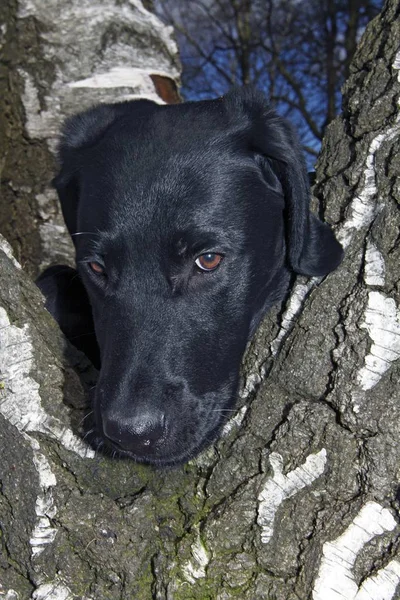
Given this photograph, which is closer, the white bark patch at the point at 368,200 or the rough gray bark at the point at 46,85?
the white bark patch at the point at 368,200

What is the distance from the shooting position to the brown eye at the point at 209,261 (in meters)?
2.27

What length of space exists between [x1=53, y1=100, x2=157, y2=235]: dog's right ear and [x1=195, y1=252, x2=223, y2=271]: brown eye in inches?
28.8

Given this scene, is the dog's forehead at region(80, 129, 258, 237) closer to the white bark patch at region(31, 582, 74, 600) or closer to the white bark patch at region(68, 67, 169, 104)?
the white bark patch at region(31, 582, 74, 600)

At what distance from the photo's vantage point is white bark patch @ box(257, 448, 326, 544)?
1883 mm

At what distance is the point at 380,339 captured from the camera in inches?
73.6

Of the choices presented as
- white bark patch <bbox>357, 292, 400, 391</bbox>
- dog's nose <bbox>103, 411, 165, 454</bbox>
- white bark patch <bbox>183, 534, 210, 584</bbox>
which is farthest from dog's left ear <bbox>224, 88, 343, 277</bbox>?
white bark patch <bbox>183, 534, 210, 584</bbox>

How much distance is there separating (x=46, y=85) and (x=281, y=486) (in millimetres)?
2533

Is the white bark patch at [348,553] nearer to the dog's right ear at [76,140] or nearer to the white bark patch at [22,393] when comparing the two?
the white bark patch at [22,393]

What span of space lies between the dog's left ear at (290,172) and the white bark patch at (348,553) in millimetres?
670

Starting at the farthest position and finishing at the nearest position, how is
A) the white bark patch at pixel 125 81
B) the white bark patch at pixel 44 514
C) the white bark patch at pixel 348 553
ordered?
the white bark patch at pixel 125 81
the white bark patch at pixel 44 514
the white bark patch at pixel 348 553

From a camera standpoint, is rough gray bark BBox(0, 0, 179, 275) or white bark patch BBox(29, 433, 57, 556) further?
rough gray bark BBox(0, 0, 179, 275)

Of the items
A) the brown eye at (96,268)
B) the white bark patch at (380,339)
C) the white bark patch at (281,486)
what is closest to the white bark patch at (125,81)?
the brown eye at (96,268)

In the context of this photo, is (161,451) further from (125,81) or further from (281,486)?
(125,81)

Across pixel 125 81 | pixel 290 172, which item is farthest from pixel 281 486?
pixel 125 81
